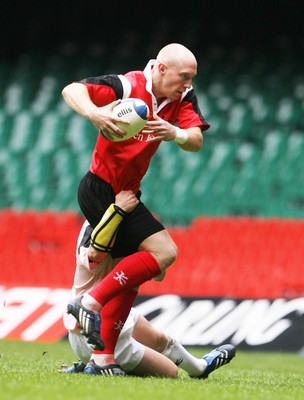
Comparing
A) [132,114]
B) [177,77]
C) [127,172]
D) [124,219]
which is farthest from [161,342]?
[177,77]

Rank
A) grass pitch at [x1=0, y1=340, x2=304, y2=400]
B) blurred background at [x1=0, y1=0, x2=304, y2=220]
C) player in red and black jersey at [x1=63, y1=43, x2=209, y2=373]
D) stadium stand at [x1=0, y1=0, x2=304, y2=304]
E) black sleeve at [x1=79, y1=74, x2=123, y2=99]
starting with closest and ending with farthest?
1. grass pitch at [x1=0, y1=340, x2=304, y2=400]
2. player in red and black jersey at [x1=63, y1=43, x2=209, y2=373]
3. black sleeve at [x1=79, y1=74, x2=123, y2=99]
4. stadium stand at [x1=0, y1=0, x2=304, y2=304]
5. blurred background at [x1=0, y1=0, x2=304, y2=220]

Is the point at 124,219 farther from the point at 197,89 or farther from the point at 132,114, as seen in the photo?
the point at 197,89

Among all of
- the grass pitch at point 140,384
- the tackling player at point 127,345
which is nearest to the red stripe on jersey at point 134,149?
the tackling player at point 127,345

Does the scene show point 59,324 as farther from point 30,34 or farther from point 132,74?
point 30,34

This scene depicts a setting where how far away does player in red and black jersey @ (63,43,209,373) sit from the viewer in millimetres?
5438

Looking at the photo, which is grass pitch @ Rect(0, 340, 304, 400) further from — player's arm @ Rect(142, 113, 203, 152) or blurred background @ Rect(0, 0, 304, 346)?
blurred background @ Rect(0, 0, 304, 346)

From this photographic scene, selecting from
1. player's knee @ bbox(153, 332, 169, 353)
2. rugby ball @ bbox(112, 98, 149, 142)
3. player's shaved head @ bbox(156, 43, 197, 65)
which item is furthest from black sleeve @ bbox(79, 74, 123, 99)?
player's knee @ bbox(153, 332, 169, 353)

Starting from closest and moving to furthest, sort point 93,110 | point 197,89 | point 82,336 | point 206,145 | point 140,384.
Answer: point 140,384 → point 93,110 → point 82,336 → point 206,145 → point 197,89

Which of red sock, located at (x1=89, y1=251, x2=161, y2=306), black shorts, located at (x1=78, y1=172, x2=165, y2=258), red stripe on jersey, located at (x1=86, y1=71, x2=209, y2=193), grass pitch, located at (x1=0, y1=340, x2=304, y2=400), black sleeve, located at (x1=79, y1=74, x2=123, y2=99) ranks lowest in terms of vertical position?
grass pitch, located at (x1=0, y1=340, x2=304, y2=400)

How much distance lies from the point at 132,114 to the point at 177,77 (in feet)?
1.57

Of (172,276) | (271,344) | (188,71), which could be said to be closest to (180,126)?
(188,71)

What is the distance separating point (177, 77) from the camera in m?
5.65

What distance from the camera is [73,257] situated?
38.3 ft

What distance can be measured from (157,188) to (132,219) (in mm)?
7695
